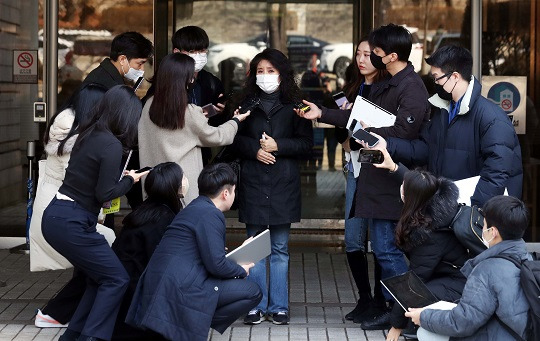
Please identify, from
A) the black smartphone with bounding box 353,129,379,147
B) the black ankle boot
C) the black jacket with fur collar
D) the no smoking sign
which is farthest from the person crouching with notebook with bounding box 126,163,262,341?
the no smoking sign

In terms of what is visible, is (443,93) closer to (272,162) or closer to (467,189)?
(467,189)

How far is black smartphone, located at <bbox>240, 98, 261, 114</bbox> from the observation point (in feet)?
22.6

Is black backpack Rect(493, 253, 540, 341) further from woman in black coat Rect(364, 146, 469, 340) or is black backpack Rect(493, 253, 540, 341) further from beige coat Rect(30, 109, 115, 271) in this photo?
beige coat Rect(30, 109, 115, 271)

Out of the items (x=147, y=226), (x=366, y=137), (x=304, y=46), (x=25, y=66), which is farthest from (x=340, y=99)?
(x=304, y=46)

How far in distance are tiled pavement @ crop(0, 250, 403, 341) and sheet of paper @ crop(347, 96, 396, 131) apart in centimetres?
131

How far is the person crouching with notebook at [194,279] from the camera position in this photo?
574 centimetres

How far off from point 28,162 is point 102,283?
12.2 feet

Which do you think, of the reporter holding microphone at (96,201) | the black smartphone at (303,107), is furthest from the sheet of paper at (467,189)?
the reporter holding microphone at (96,201)

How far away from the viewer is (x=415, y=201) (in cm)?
599

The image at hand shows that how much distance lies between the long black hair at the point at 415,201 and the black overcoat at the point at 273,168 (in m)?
1.06

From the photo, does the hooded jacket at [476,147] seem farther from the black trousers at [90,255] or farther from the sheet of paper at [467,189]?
the black trousers at [90,255]

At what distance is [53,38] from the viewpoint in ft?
31.5

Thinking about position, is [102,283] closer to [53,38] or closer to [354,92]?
[354,92]

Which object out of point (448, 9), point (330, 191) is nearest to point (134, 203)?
point (448, 9)
